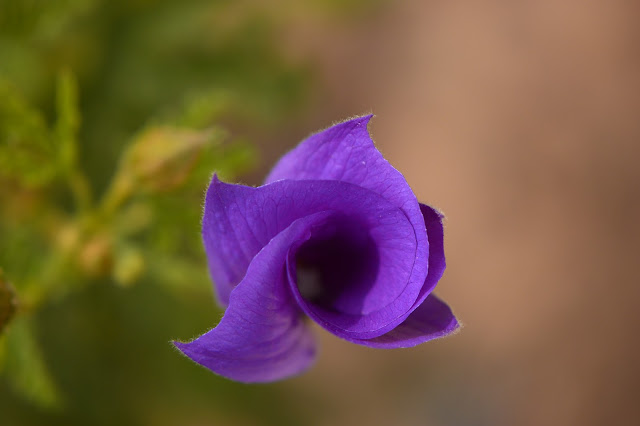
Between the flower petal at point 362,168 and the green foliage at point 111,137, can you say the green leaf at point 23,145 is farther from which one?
the flower petal at point 362,168

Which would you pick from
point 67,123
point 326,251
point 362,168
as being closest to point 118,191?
point 67,123

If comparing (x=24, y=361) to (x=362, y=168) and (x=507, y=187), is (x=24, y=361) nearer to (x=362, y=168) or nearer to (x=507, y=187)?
(x=362, y=168)

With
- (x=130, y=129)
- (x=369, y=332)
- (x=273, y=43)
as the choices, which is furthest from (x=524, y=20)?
(x=369, y=332)

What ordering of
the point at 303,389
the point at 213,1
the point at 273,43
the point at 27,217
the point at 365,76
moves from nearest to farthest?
the point at 27,217
the point at 213,1
the point at 273,43
the point at 303,389
the point at 365,76

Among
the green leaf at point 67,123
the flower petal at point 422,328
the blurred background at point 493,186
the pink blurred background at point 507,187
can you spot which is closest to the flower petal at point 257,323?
the flower petal at point 422,328

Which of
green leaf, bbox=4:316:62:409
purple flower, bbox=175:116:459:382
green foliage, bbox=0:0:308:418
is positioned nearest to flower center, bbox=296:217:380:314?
purple flower, bbox=175:116:459:382

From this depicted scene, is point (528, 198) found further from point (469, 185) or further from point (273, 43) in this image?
point (273, 43)
